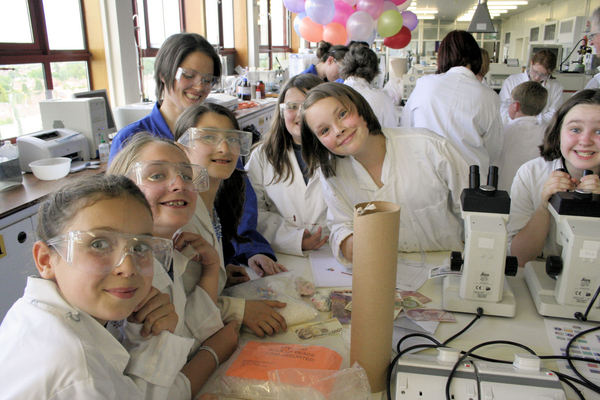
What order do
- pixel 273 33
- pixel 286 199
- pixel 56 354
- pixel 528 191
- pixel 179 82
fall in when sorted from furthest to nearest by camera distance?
pixel 273 33, pixel 286 199, pixel 179 82, pixel 528 191, pixel 56 354

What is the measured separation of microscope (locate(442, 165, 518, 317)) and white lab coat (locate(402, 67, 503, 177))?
66.1 inches

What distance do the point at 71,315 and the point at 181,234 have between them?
467 millimetres

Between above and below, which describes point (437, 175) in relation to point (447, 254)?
above

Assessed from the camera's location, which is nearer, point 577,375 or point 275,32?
point 577,375

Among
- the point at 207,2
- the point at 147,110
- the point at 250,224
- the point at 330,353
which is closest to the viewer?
the point at 330,353

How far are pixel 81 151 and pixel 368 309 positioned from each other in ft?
7.89

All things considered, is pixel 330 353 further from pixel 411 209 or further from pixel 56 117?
pixel 56 117

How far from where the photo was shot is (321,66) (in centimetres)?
420

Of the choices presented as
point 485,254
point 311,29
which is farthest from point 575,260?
point 311,29

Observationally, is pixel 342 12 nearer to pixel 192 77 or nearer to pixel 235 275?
pixel 192 77

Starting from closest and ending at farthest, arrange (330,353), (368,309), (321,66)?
(368,309)
(330,353)
(321,66)

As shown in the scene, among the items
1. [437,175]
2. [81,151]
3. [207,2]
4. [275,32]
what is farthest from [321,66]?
[275,32]

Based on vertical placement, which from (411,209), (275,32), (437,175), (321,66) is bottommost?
(411,209)

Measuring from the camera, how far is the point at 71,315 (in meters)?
0.74
